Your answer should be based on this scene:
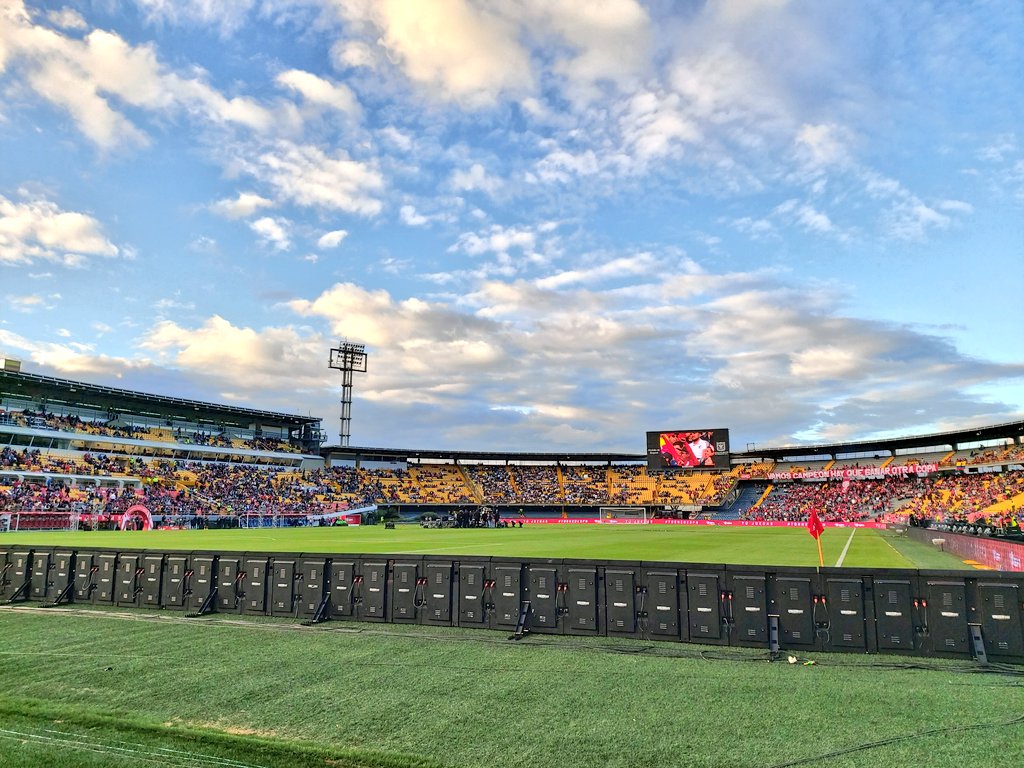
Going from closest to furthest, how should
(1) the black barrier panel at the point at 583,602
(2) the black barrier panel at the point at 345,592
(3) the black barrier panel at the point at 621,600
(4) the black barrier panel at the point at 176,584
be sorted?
(3) the black barrier panel at the point at 621,600, (1) the black barrier panel at the point at 583,602, (2) the black barrier panel at the point at 345,592, (4) the black barrier panel at the point at 176,584

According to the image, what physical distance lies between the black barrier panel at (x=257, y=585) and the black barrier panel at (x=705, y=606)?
8477 millimetres

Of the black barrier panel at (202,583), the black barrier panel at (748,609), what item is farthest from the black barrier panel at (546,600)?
the black barrier panel at (202,583)

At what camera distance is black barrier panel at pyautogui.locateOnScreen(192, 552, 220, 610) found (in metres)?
13.4

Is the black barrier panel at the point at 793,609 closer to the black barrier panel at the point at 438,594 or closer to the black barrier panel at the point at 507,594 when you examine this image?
the black barrier panel at the point at 507,594

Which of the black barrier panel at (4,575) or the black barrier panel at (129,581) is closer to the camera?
the black barrier panel at (129,581)

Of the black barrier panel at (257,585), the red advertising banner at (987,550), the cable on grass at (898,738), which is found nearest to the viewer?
the cable on grass at (898,738)

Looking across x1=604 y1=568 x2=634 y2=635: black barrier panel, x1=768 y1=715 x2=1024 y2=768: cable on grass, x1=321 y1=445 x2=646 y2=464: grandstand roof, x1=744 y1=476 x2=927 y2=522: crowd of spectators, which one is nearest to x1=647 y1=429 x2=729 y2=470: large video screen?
x1=744 y1=476 x2=927 y2=522: crowd of spectators

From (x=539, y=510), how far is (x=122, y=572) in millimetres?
87238

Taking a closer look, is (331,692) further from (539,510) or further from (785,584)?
(539,510)

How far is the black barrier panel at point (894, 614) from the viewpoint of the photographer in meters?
9.57

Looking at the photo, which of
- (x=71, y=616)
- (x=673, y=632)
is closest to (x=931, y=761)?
(x=673, y=632)

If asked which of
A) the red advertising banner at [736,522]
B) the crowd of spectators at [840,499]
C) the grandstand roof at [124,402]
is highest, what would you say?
the grandstand roof at [124,402]

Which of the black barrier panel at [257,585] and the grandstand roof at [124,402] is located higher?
the grandstand roof at [124,402]

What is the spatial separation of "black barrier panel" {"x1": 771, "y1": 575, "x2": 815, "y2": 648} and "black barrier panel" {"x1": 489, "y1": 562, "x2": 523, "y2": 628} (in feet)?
14.2
